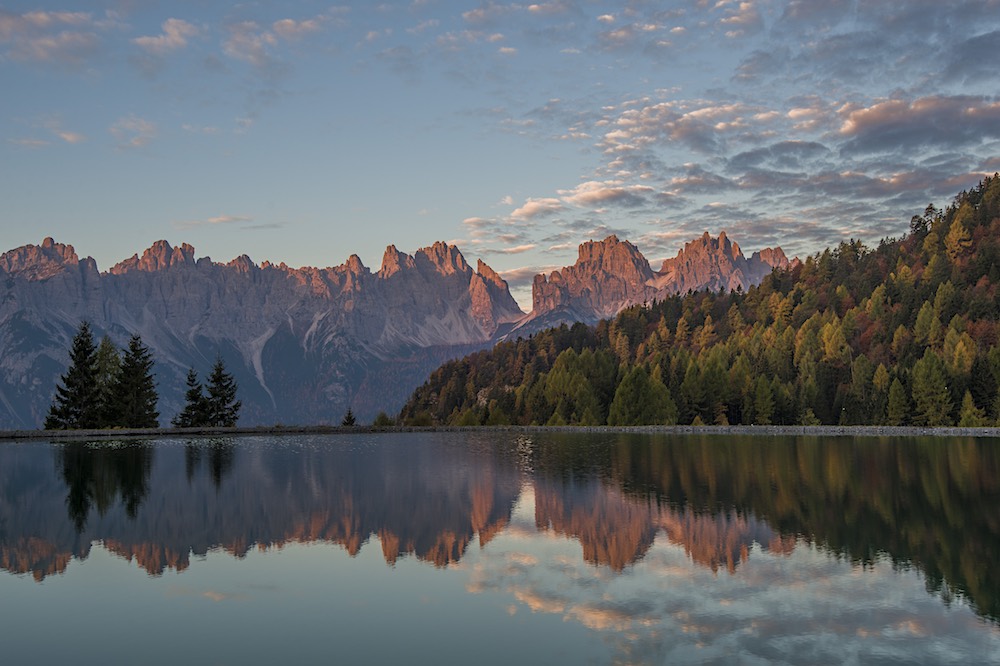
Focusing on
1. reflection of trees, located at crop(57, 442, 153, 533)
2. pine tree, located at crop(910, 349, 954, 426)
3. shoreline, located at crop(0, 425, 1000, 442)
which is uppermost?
pine tree, located at crop(910, 349, 954, 426)

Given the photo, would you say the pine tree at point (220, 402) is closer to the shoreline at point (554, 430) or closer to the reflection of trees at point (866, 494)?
the shoreline at point (554, 430)

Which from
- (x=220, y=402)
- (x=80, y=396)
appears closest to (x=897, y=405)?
(x=220, y=402)

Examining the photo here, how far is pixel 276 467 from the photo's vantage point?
8869cm

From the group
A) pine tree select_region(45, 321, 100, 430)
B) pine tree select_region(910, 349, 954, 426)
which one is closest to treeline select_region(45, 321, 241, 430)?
pine tree select_region(45, 321, 100, 430)

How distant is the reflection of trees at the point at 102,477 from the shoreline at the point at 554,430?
20127 millimetres

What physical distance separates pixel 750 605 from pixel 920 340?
186 meters

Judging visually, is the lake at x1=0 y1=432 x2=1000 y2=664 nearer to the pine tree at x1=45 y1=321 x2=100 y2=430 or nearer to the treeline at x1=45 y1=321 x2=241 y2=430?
the pine tree at x1=45 y1=321 x2=100 y2=430

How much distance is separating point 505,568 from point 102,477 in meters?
48.2

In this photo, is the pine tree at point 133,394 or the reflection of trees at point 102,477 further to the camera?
the pine tree at point 133,394

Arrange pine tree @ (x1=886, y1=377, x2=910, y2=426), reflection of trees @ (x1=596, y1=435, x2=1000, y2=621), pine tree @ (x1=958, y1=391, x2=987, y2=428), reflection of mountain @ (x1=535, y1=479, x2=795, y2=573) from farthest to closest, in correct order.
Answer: pine tree @ (x1=886, y1=377, x2=910, y2=426) < pine tree @ (x1=958, y1=391, x2=987, y2=428) < reflection of mountain @ (x1=535, y1=479, x2=795, y2=573) < reflection of trees @ (x1=596, y1=435, x2=1000, y2=621)

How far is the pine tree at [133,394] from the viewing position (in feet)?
463

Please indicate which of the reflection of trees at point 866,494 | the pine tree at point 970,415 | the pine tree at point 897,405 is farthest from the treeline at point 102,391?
the pine tree at point 970,415

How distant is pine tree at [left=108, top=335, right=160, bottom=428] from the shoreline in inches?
182

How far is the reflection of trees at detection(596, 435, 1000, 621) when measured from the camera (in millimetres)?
39906
